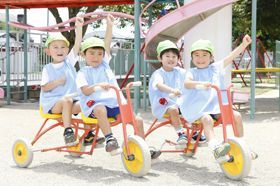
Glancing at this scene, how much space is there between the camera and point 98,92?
15.4 ft

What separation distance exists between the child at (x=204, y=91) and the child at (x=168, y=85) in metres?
0.22

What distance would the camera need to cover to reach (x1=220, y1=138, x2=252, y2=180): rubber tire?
410 centimetres

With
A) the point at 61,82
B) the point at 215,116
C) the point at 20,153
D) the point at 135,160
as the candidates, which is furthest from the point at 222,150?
the point at 20,153

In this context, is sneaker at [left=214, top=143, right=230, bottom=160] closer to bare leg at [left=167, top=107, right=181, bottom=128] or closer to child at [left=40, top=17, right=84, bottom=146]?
bare leg at [left=167, top=107, right=181, bottom=128]

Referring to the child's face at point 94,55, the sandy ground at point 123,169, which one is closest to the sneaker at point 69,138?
the sandy ground at point 123,169

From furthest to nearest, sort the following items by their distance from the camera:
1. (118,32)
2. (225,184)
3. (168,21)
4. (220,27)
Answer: (118,32)
(220,27)
(168,21)
(225,184)

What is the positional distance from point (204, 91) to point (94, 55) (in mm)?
1147

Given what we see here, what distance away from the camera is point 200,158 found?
5.40 m

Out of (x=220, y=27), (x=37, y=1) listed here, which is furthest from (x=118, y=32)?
(x=220, y=27)

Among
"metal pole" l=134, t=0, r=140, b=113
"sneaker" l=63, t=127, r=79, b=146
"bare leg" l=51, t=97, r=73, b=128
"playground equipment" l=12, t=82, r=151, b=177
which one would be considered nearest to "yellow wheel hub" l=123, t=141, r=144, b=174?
→ "playground equipment" l=12, t=82, r=151, b=177

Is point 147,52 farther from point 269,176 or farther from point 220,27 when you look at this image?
point 269,176

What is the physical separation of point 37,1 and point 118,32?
12.9 metres

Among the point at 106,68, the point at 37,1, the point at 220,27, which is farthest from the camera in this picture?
the point at 37,1

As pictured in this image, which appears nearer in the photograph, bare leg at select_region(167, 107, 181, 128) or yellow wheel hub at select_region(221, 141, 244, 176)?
yellow wheel hub at select_region(221, 141, 244, 176)
